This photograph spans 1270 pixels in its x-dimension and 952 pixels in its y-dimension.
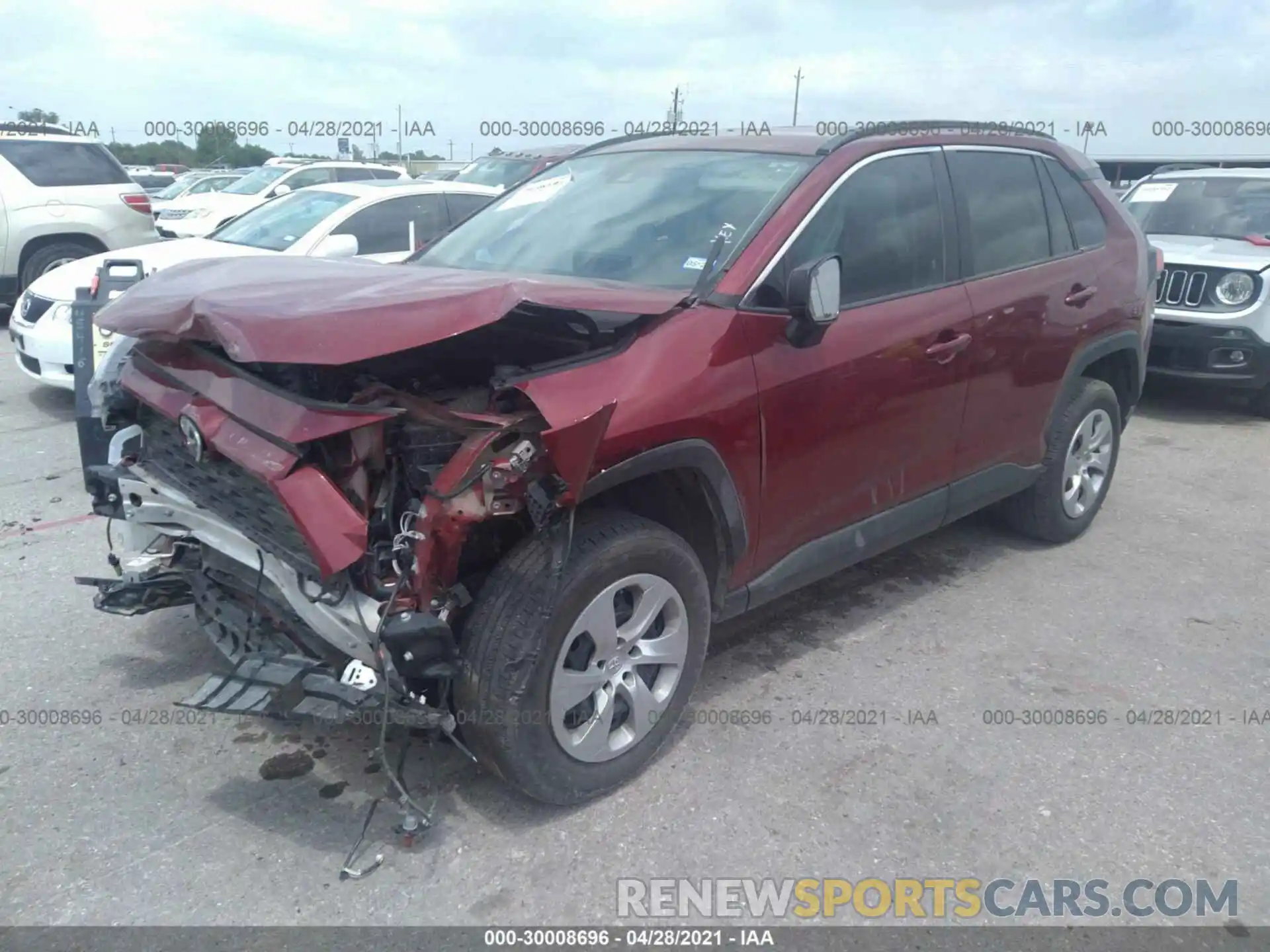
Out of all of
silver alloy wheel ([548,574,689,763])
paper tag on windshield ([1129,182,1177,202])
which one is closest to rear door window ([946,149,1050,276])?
silver alloy wheel ([548,574,689,763])

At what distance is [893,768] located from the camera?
3361 mm

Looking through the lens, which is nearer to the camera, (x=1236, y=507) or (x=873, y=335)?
(x=873, y=335)

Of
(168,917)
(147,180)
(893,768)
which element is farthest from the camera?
(147,180)

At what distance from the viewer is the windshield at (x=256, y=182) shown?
55.9 feet

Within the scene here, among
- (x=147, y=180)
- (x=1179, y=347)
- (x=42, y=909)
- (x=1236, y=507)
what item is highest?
(x=147, y=180)

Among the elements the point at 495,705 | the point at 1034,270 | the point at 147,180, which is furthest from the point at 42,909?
the point at 147,180

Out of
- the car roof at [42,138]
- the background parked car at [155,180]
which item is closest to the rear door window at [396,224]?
the car roof at [42,138]

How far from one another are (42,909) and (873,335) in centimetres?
300

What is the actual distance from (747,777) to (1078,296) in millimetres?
2782

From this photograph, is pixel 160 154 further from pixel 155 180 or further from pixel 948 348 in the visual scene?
pixel 948 348

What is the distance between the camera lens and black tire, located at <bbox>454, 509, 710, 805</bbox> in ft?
9.08

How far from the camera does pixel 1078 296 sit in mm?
4703

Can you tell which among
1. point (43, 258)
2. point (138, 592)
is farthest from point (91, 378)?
point (43, 258)

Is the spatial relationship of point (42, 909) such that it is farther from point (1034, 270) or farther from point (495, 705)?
point (1034, 270)
